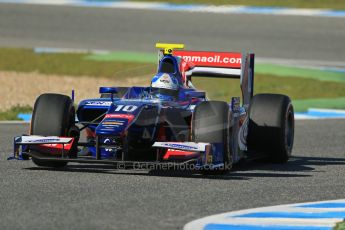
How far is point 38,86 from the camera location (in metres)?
21.7

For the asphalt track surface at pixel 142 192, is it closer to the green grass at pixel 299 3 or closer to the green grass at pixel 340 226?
the green grass at pixel 340 226

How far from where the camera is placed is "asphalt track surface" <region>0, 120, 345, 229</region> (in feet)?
26.2

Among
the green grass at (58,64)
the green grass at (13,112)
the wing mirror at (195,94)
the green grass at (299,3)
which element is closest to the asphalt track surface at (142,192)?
the wing mirror at (195,94)

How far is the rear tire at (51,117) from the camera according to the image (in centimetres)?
1102

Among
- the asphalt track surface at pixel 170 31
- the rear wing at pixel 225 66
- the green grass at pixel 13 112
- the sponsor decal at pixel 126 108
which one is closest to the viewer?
the sponsor decal at pixel 126 108

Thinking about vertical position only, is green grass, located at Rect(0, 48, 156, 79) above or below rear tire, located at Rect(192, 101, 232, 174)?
above

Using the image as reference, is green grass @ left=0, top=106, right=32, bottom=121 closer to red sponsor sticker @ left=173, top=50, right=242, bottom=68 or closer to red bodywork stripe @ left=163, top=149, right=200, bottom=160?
red sponsor sticker @ left=173, top=50, right=242, bottom=68

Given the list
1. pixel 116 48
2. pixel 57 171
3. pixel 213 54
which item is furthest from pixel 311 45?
pixel 57 171

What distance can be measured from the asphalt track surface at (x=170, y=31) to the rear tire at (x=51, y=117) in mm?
14767

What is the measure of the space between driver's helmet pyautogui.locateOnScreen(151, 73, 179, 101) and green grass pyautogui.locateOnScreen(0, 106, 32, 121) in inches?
225

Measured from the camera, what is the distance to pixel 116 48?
26922 mm

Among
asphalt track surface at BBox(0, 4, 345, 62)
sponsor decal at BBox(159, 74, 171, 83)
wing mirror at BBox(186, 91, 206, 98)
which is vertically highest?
asphalt track surface at BBox(0, 4, 345, 62)

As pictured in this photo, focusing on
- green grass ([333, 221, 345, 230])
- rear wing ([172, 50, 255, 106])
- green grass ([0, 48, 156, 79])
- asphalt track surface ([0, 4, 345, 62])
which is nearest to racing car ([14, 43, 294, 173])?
rear wing ([172, 50, 255, 106])

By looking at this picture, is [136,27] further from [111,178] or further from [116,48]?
[111,178]
